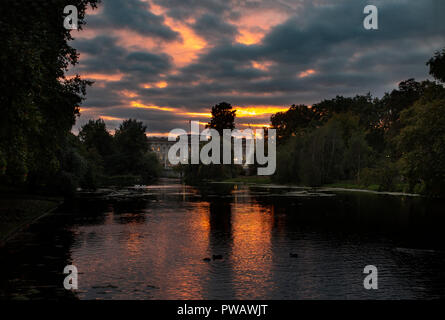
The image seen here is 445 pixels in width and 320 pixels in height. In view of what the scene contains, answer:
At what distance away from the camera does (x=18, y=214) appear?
2958 centimetres

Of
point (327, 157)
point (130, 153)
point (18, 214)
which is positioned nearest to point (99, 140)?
point (130, 153)

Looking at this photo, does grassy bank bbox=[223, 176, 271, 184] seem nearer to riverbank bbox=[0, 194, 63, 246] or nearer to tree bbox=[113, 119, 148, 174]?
tree bbox=[113, 119, 148, 174]

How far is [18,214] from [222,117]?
398ft

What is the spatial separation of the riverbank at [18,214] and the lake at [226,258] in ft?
2.72

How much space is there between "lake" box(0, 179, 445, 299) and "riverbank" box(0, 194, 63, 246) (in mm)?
828

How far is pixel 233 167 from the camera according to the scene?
12419 centimetres

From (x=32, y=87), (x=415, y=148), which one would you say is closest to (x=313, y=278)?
(x=32, y=87)

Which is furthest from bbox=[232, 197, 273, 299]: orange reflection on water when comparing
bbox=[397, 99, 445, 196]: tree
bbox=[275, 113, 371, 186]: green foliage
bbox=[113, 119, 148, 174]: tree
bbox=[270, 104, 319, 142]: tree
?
bbox=[113, 119, 148, 174]: tree

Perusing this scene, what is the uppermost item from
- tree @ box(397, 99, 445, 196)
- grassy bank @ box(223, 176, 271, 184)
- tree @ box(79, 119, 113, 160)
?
tree @ box(79, 119, 113, 160)

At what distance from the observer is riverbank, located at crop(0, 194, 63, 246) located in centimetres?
2402

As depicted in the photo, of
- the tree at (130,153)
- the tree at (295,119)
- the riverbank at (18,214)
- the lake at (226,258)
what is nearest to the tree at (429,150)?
the lake at (226,258)

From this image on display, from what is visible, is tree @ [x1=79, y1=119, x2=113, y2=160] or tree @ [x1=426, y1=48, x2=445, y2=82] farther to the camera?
tree @ [x1=79, y1=119, x2=113, y2=160]
